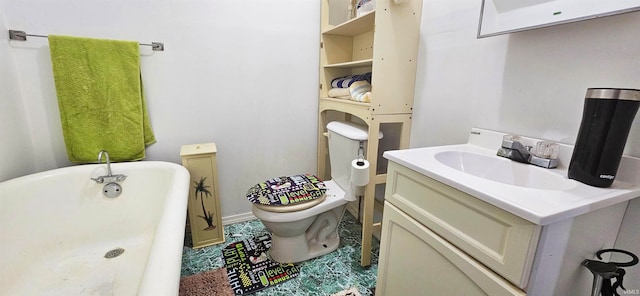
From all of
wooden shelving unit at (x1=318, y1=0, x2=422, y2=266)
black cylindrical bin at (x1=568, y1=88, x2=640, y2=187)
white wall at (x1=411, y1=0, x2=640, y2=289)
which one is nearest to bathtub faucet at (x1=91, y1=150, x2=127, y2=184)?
wooden shelving unit at (x1=318, y1=0, x2=422, y2=266)

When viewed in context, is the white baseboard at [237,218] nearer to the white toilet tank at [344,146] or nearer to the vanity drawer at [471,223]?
the white toilet tank at [344,146]

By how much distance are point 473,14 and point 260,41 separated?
1271mm

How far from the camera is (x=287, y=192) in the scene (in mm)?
1509

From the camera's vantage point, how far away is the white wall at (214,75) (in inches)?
55.2

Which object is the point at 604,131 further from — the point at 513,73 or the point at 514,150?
the point at 513,73

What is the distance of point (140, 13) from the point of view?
1.51m

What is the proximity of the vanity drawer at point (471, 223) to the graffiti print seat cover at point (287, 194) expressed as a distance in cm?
60

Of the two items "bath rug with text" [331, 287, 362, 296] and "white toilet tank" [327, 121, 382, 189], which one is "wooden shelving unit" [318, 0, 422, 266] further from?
"bath rug with text" [331, 287, 362, 296]

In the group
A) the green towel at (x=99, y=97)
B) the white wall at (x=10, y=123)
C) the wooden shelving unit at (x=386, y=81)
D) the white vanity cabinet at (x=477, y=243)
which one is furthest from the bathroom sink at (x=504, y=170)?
the white wall at (x=10, y=123)

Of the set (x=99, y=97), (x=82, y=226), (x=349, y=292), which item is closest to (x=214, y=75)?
(x=99, y=97)

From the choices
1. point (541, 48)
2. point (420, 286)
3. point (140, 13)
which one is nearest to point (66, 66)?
point (140, 13)

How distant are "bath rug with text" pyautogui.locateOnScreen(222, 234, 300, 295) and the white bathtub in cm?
44

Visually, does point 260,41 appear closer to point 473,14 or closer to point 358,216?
point 473,14

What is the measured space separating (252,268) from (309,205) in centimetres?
51
